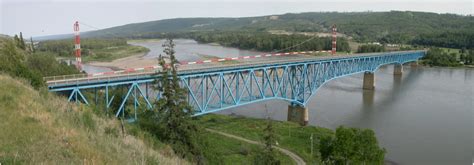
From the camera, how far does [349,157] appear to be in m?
27.2

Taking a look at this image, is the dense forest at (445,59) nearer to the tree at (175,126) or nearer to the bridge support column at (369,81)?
the bridge support column at (369,81)

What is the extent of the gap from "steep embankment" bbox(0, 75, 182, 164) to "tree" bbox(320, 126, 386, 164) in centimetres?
1364

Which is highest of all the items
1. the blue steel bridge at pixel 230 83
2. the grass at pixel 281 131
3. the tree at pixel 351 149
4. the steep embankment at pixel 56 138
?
the steep embankment at pixel 56 138

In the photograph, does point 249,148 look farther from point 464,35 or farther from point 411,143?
point 464,35

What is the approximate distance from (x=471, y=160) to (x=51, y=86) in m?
32.3

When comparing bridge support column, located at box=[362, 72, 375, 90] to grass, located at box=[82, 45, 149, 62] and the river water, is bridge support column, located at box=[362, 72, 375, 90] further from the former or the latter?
grass, located at box=[82, 45, 149, 62]

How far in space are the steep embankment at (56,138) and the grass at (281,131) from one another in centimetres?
2100

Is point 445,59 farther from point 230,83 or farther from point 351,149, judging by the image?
point 351,149

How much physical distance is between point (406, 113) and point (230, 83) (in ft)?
78.8

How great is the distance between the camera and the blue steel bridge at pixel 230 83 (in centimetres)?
3172

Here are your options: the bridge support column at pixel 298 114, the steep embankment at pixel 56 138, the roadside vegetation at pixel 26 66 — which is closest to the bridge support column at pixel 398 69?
the bridge support column at pixel 298 114

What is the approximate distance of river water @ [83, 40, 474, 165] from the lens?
38219 millimetres

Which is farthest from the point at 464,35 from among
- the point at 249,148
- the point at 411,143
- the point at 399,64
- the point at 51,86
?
the point at 51,86

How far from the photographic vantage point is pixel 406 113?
53.8 meters
